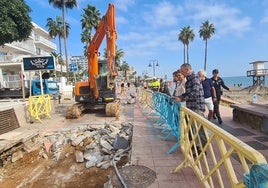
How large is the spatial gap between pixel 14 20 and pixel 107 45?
968 cm

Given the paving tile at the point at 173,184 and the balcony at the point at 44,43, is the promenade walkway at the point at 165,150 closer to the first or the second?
the paving tile at the point at 173,184

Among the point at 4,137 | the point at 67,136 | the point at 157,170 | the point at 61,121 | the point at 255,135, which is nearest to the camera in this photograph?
the point at 157,170

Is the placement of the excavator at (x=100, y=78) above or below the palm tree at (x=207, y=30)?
below

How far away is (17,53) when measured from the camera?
3688cm

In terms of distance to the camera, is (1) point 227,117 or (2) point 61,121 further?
(2) point 61,121

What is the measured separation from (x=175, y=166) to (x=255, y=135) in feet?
9.73

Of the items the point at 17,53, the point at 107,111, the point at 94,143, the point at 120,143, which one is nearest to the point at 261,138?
the point at 120,143

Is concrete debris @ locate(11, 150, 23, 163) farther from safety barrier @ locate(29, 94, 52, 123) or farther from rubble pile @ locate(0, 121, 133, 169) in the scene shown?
safety barrier @ locate(29, 94, 52, 123)

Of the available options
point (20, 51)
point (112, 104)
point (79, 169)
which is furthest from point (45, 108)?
point (20, 51)

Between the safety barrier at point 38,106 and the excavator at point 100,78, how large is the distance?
1.13 metres

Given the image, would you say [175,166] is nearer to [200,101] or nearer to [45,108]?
[200,101]

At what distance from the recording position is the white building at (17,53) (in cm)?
2509

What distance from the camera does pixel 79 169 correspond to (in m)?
6.00

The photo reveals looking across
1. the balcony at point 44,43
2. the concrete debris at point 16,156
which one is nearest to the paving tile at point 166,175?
the concrete debris at point 16,156
